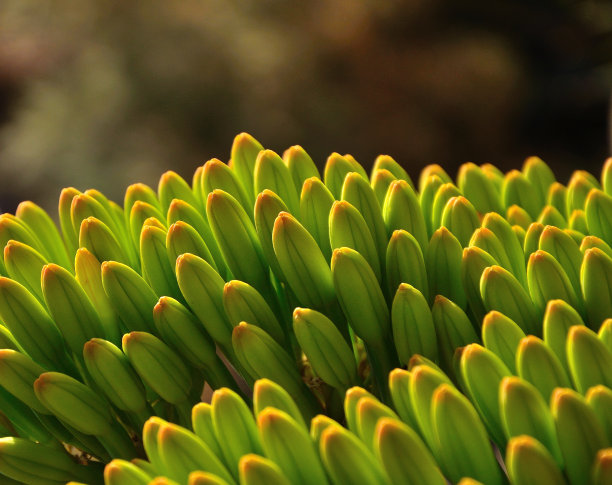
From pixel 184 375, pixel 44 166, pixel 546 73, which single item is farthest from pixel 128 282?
pixel 546 73

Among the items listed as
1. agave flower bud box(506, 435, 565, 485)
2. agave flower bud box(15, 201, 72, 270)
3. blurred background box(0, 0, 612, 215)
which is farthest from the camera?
blurred background box(0, 0, 612, 215)

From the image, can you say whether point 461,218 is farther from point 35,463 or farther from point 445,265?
point 35,463

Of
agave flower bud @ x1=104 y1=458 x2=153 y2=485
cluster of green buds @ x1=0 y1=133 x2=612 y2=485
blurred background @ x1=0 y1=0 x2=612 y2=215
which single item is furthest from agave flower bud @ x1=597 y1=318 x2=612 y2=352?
blurred background @ x1=0 y1=0 x2=612 y2=215

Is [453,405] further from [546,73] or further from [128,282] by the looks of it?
[546,73]

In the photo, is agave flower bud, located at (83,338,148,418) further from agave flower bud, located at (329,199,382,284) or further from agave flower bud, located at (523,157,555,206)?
agave flower bud, located at (523,157,555,206)

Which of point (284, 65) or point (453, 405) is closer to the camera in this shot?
point (453, 405)

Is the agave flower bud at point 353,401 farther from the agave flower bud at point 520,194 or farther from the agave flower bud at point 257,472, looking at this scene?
the agave flower bud at point 520,194
